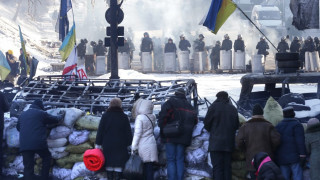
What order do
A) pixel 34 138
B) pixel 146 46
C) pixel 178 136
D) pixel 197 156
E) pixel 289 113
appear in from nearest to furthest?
pixel 289 113
pixel 178 136
pixel 197 156
pixel 34 138
pixel 146 46

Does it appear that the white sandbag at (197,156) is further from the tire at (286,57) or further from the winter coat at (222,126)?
the tire at (286,57)

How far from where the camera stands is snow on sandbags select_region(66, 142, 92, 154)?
348 inches

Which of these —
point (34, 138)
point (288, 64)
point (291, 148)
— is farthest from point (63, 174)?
point (288, 64)

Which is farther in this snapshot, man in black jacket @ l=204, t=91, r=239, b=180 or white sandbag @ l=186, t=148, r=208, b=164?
white sandbag @ l=186, t=148, r=208, b=164

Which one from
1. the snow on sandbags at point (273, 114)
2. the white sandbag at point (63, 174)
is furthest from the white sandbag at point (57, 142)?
the snow on sandbags at point (273, 114)

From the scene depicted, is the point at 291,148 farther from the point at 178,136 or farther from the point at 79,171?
the point at 79,171

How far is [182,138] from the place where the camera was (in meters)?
8.17

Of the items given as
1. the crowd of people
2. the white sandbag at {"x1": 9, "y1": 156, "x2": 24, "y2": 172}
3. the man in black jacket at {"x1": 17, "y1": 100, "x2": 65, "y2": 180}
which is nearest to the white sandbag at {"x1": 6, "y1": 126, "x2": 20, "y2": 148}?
the white sandbag at {"x1": 9, "y1": 156, "x2": 24, "y2": 172}

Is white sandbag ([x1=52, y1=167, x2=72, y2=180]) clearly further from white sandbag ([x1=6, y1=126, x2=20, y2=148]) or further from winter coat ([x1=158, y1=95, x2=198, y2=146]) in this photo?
winter coat ([x1=158, y1=95, x2=198, y2=146])

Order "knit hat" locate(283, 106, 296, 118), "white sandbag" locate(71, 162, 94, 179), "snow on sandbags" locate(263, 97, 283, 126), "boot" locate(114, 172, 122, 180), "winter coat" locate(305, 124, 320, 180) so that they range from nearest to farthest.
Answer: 1. "winter coat" locate(305, 124, 320, 180)
2. "knit hat" locate(283, 106, 296, 118)
3. "snow on sandbags" locate(263, 97, 283, 126)
4. "boot" locate(114, 172, 122, 180)
5. "white sandbag" locate(71, 162, 94, 179)

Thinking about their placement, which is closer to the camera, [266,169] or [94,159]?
[266,169]

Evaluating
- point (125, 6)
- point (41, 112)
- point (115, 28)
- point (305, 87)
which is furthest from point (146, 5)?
point (41, 112)

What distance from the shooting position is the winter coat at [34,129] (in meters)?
8.53

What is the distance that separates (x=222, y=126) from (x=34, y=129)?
281 cm
